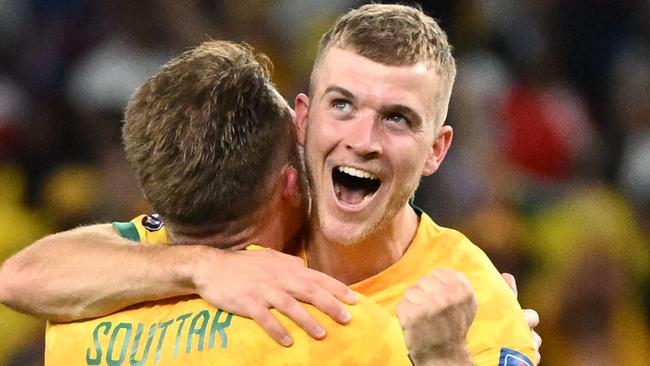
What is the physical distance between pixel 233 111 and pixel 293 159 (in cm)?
26

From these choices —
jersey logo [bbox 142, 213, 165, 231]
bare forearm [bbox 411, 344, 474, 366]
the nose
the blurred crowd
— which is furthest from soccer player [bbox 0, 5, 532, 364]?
the blurred crowd

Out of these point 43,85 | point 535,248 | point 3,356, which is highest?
point 43,85

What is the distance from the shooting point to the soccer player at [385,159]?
254 centimetres

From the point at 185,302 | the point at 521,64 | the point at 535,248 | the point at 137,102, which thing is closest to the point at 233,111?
the point at 137,102

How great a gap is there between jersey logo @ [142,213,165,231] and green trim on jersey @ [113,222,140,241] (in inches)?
1.2

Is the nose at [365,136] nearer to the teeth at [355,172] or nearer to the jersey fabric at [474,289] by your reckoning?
the teeth at [355,172]

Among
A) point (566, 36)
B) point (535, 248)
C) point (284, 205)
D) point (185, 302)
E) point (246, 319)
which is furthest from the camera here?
point (566, 36)

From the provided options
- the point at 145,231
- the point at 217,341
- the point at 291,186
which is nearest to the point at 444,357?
the point at 217,341

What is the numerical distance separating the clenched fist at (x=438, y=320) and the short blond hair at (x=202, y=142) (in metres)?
0.40

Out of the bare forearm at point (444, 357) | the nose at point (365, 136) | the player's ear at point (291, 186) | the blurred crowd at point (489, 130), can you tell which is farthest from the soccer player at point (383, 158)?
the blurred crowd at point (489, 130)

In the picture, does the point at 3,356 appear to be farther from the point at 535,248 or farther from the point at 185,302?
the point at 185,302

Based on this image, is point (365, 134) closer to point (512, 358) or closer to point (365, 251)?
point (365, 251)

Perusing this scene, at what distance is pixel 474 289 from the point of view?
2.52m

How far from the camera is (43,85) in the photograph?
200 inches
